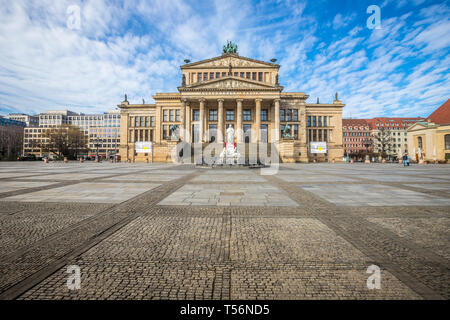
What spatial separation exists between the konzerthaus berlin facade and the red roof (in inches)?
985

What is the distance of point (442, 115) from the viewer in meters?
53.4

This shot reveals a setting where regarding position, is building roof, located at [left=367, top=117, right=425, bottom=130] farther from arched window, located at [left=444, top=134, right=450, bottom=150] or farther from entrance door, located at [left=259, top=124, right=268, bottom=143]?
entrance door, located at [left=259, top=124, right=268, bottom=143]

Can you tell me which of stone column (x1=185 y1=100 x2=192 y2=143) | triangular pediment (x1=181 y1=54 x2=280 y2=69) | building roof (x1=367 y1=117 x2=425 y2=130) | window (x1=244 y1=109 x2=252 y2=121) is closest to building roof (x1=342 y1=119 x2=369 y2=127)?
building roof (x1=367 y1=117 x2=425 y2=130)

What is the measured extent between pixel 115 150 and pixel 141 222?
12068 cm

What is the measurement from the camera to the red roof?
51.7 meters

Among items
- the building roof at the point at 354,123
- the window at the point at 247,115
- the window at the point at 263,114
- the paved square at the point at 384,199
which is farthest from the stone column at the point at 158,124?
the building roof at the point at 354,123

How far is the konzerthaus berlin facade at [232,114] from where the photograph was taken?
137ft

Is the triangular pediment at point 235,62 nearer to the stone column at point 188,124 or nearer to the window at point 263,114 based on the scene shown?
the window at point 263,114

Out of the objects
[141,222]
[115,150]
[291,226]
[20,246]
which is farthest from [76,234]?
[115,150]

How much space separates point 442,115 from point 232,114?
176ft

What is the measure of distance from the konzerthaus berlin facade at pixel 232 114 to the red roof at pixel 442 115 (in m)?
25.0

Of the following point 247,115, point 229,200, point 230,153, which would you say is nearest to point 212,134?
point 247,115

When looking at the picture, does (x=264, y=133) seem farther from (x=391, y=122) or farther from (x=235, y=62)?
(x=391, y=122)

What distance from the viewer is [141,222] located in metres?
4.59
